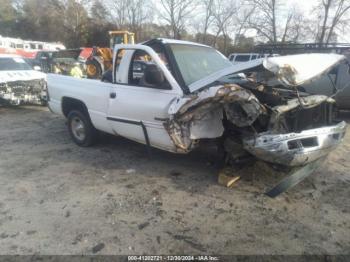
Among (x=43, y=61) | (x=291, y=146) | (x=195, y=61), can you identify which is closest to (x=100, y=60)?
(x=195, y=61)

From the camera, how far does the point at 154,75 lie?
13.8 feet

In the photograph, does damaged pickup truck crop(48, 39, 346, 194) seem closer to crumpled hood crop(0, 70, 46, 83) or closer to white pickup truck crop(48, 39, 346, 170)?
white pickup truck crop(48, 39, 346, 170)

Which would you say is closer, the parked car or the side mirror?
the side mirror

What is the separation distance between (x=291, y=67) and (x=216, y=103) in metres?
0.94

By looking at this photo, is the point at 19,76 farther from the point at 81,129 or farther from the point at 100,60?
the point at 81,129

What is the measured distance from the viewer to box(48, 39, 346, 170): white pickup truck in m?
3.65

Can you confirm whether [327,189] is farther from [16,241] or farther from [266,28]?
[266,28]

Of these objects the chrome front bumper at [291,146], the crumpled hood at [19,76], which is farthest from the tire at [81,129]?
the crumpled hood at [19,76]

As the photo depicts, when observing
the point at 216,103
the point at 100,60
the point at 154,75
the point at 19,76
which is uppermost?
the point at 100,60

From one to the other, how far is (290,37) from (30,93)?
32044 mm

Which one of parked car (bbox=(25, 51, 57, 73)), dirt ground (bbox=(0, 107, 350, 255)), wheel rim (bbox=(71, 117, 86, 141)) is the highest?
parked car (bbox=(25, 51, 57, 73))

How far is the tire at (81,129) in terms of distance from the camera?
5781 mm

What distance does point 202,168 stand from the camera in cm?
495

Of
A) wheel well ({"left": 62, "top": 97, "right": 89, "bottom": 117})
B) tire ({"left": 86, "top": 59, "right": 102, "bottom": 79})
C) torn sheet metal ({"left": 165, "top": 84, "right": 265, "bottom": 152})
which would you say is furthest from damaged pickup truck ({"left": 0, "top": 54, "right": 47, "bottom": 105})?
torn sheet metal ({"left": 165, "top": 84, "right": 265, "bottom": 152})
